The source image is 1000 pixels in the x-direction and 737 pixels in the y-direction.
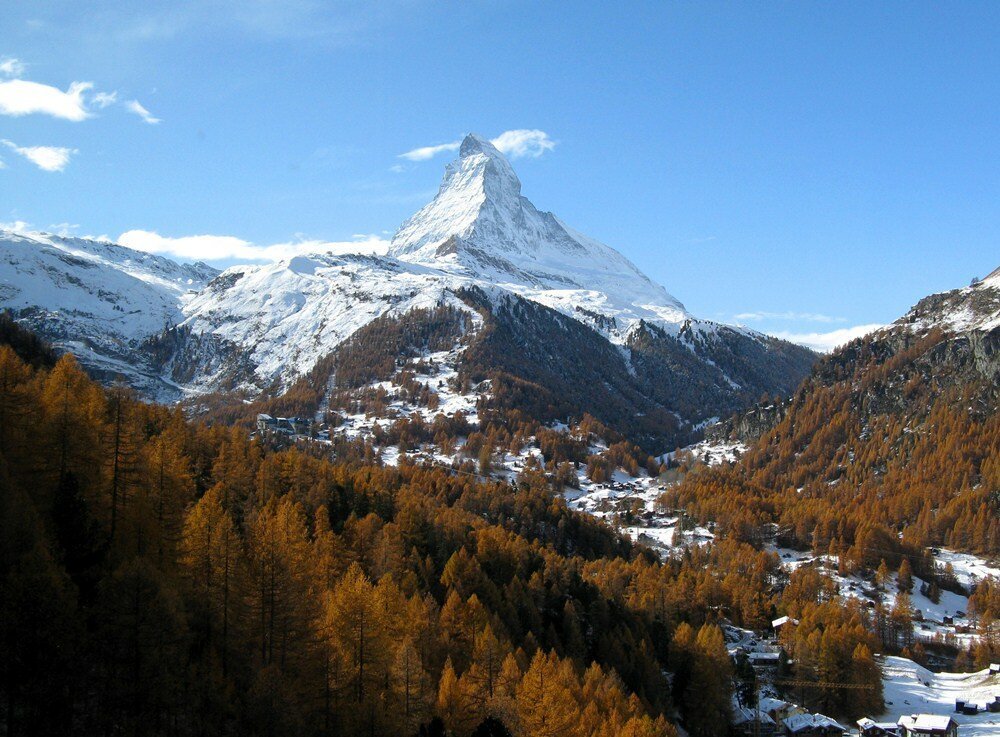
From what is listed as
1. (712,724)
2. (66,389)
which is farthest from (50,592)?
(712,724)

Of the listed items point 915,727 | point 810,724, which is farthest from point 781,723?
point 915,727

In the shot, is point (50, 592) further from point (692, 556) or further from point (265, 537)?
point (692, 556)

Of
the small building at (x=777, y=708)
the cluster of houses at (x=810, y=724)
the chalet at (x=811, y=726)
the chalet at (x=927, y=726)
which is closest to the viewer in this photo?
the cluster of houses at (x=810, y=724)

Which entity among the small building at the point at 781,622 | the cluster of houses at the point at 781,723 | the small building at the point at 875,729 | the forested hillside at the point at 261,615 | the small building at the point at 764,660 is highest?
the forested hillside at the point at 261,615

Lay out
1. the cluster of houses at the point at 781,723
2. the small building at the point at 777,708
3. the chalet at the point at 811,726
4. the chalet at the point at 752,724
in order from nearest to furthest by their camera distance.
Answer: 1. the chalet at the point at 752,724
2. the cluster of houses at the point at 781,723
3. the chalet at the point at 811,726
4. the small building at the point at 777,708

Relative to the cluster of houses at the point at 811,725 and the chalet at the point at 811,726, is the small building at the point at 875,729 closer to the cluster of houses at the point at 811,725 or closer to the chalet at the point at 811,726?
the cluster of houses at the point at 811,725

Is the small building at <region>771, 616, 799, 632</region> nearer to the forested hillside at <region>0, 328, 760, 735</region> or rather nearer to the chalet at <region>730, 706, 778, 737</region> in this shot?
the chalet at <region>730, 706, 778, 737</region>

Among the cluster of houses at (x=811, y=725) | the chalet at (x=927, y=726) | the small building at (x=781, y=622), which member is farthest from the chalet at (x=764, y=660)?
the chalet at (x=927, y=726)
